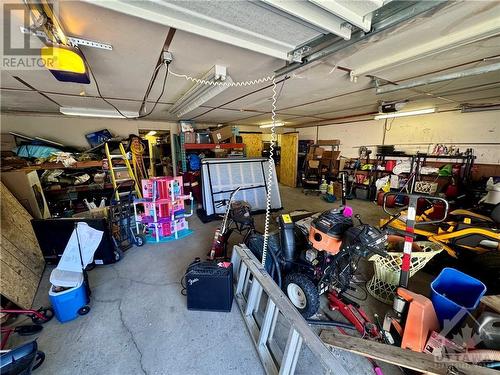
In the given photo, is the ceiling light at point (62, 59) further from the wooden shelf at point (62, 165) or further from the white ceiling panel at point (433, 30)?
the wooden shelf at point (62, 165)

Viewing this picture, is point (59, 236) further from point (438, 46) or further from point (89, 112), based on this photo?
point (438, 46)

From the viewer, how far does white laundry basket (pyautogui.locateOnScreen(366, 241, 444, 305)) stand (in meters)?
1.82

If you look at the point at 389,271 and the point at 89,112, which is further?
the point at 89,112

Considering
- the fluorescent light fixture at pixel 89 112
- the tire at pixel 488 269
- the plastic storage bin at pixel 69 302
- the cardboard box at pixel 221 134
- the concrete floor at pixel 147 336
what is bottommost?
the concrete floor at pixel 147 336

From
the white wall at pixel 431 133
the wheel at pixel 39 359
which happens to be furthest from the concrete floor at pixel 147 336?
the white wall at pixel 431 133

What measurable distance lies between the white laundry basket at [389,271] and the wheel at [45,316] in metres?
3.03

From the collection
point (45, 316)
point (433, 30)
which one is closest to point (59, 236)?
point (45, 316)

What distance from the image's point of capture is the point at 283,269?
2100mm

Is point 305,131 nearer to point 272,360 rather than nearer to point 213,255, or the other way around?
point 213,255

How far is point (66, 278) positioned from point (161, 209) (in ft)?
5.25

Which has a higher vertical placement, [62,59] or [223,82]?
[223,82]

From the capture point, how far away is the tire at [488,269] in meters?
1.76

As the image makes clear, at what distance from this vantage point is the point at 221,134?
545cm

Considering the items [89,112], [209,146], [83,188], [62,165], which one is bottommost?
[83,188]
